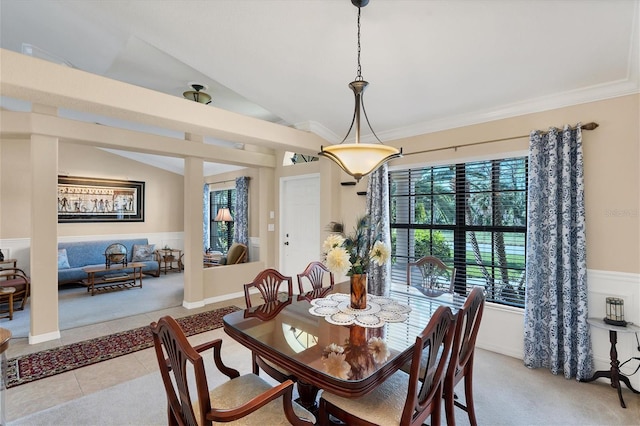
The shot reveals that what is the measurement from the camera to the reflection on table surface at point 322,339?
1.42m

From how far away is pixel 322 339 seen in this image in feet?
5.58

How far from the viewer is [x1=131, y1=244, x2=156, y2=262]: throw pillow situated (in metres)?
6.86

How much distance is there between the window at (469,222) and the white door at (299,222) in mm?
1431

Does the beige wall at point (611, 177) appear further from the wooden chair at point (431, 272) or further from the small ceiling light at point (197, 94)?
the small ceiling light at point (197, 94)

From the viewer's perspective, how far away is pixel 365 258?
2.05m

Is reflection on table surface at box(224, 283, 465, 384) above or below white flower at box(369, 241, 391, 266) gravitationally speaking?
below

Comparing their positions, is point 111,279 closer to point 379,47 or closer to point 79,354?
point 79,354

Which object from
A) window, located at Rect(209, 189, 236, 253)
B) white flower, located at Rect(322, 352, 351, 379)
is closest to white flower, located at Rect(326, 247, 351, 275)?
white flower, located at Rect(322, 352, 351, 379)

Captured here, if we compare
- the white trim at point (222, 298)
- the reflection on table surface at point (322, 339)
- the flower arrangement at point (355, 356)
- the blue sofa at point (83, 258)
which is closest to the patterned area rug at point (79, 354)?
the white trim at point (222, 298)

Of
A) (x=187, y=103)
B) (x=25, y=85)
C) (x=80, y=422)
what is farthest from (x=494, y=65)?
(x=80, y=422)

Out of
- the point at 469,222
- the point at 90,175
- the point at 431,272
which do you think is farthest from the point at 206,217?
the point at 469,222

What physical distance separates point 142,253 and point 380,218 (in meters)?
5.74

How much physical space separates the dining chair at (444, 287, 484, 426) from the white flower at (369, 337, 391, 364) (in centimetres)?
37

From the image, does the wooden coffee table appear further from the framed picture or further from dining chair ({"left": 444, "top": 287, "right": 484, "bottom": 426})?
dining chair ({"left": 444, "top": 287, "right": 484, "bottom": 426})
